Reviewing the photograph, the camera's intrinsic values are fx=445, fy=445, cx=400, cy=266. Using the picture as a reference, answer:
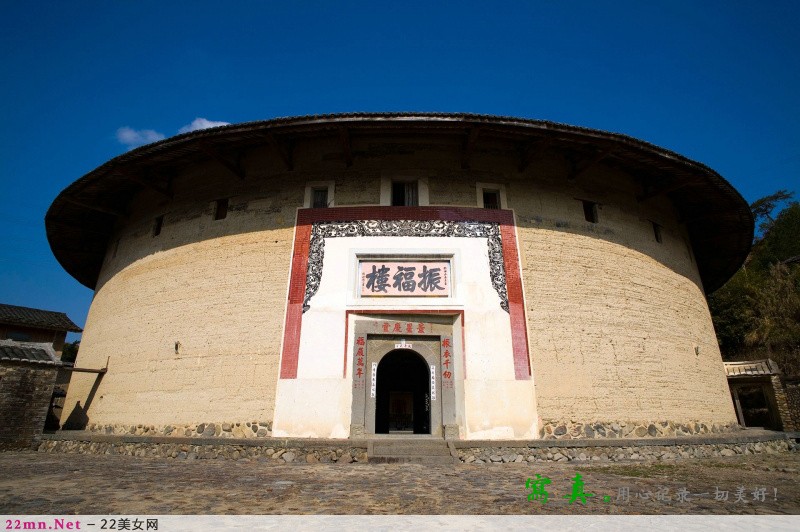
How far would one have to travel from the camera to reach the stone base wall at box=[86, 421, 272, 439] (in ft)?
25.4

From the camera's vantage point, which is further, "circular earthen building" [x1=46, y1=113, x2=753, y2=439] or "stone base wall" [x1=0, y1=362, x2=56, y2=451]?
"stone base wall" [x1=0, y1=362, x2=56, y2=451]

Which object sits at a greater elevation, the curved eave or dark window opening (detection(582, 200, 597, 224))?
the curved eave

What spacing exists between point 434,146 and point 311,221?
3.14 m

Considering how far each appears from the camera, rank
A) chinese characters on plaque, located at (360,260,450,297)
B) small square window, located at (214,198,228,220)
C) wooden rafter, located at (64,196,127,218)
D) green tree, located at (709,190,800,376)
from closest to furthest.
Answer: chinese characters on plaque, located at (360,260,450,297), small square window, located at (214,198,228,220), wooden rafter, located at (64,196,127,218), green tree, located at (709,190,800,376)

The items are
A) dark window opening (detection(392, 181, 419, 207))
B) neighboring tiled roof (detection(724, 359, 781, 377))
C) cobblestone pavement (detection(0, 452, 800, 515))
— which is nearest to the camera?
cobblestone pavement (detection(0, 452, 800, 515))

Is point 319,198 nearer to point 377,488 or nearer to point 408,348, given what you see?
point 408,348

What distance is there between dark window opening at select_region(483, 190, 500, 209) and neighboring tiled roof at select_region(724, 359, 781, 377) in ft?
27.5

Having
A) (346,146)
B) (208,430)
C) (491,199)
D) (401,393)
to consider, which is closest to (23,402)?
(208,430)

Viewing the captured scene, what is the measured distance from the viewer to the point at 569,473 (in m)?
5.73

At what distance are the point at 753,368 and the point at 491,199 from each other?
9215 mm

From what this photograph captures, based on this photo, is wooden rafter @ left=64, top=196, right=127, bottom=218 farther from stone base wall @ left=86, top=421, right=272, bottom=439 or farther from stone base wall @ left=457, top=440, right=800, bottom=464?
stone base wall @ left=457, top=440, right=800, bottom=464

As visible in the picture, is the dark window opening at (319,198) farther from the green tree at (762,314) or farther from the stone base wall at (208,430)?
the green tree at (762,314)

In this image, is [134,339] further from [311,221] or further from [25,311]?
[25,311]

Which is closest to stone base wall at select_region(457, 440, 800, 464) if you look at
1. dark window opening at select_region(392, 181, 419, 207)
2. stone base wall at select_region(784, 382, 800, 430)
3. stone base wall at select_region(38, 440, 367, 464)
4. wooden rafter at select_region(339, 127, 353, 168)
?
stone base wall at select_region(38, 440, 367, 464)
